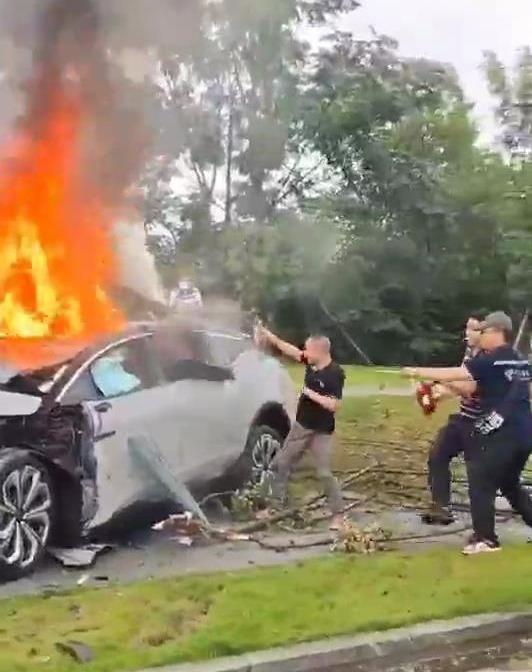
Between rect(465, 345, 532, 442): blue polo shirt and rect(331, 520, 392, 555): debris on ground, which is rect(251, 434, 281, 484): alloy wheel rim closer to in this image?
rect(331, 520, 392, 555): debris on ground

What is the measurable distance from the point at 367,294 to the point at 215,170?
11.2m

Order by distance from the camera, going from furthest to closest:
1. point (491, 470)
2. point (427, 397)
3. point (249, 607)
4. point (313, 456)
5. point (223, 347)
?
point (223, 347), point (313, 456), point (427, 397), point (491, 470), point (249, 607)

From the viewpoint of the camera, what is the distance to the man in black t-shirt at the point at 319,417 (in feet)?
29.8

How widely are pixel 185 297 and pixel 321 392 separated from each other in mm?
3240

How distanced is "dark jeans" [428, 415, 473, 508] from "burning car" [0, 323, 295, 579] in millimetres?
1417

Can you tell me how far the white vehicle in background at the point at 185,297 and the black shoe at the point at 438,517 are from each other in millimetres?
3155

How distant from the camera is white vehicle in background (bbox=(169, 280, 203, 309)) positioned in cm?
1143

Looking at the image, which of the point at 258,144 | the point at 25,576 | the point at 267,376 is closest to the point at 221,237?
the point at 258,144

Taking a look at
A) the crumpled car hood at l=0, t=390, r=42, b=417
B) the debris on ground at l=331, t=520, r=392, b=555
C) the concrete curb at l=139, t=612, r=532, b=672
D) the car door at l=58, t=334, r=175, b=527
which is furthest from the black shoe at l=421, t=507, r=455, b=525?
the crumpled car hood at l=0, t=390, r=42, b=417

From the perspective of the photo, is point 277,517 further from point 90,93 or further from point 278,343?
point 90,93

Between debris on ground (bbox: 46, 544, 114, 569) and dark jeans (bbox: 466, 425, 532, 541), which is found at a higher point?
dark jeans (bbox: 466, 425, 532, 541)

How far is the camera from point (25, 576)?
7.32 meters

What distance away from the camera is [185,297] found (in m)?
12.0

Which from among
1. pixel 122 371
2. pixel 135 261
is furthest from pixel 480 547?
pixel 135 261
